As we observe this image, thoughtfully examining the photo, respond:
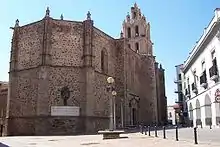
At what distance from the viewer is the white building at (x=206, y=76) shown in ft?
78.9

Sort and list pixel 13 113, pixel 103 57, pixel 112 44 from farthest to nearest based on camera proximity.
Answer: pixel 112 44 < pixel 103 57 < pixel 13 113

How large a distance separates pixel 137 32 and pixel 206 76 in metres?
29.2

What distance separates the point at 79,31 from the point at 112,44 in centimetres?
732

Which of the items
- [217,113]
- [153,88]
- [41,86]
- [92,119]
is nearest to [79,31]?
[41,86]

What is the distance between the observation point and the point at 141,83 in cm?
5059

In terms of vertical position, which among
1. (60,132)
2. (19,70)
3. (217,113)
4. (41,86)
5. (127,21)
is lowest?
(60,132)

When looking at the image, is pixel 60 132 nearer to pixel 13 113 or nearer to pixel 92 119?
pixel 92 119

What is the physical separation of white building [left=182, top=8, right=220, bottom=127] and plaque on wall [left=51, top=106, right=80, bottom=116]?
13.3m

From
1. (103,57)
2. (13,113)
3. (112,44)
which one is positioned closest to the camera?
(13,113)

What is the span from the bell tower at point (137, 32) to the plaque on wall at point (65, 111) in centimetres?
2605

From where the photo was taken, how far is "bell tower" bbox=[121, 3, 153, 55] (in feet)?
181

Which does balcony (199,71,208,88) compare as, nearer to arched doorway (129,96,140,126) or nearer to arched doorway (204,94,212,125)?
arched doorway (204,94,212,125)

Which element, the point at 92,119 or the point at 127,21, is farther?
the point at 127,21

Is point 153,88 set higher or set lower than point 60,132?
higher
